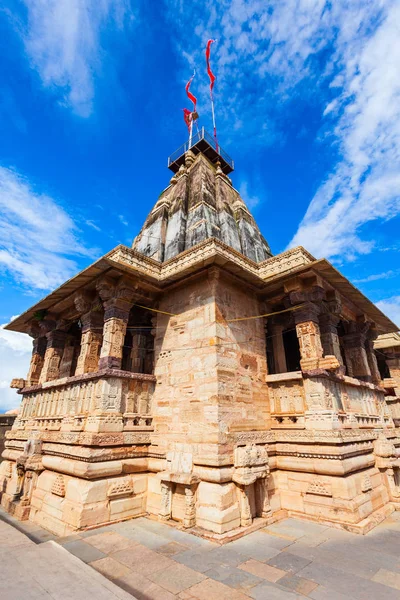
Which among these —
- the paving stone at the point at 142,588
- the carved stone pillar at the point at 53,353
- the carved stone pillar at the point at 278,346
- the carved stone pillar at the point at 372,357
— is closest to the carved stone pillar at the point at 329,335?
the carved stone pillar at the point at 278,346

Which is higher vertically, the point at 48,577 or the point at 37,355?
the point at 37,355

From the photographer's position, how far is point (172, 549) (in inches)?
216

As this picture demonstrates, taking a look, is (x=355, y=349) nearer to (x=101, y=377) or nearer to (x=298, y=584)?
(x=298, y=584)

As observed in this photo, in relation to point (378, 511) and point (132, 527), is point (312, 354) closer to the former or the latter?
point (378, 511)

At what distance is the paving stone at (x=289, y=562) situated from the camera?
4.77 metres

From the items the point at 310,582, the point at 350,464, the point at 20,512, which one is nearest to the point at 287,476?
the point at 350,464

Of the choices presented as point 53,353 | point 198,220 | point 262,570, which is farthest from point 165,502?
point 198,220

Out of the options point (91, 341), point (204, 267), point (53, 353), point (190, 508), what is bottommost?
point (190, 508)

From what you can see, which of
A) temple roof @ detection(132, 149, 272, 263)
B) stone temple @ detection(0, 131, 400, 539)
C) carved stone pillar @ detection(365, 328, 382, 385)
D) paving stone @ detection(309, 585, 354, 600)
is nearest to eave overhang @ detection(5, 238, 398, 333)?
stone temple @ detection(0, 131, 400, 539)

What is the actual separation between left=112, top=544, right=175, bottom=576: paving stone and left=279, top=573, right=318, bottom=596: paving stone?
5.83ft

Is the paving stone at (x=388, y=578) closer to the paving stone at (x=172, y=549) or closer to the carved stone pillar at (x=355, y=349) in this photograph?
the paving stone at (x=172, y=549)

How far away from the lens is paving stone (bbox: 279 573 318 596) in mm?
4148

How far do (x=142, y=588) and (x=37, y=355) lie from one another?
33.9 ft

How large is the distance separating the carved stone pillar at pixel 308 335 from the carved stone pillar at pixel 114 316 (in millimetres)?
5008
